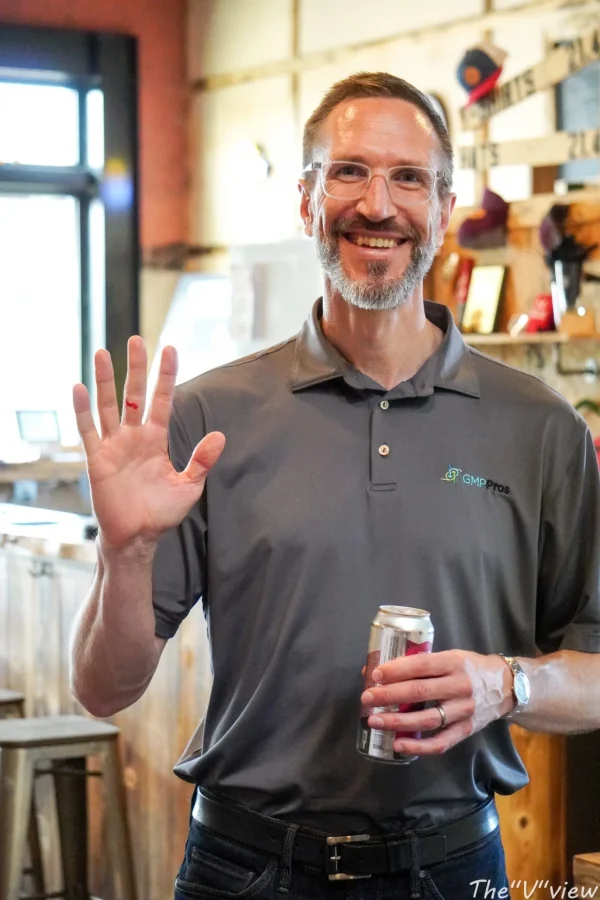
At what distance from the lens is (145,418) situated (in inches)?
68.2

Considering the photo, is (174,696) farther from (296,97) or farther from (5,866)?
(296,97)

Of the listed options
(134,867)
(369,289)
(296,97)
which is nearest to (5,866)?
(134,867)

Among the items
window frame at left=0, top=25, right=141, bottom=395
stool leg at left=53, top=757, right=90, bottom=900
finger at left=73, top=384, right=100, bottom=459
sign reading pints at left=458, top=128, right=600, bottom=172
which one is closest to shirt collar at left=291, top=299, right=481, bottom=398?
finger at left=73, top=384, right=100, bottom=459

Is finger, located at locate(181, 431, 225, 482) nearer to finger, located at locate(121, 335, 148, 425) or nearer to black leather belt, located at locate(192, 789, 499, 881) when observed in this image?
finger, located at locate(121, 335, 148, 425)

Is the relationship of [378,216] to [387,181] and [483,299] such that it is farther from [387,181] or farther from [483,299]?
[483,299]

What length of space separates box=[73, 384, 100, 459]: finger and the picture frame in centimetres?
358

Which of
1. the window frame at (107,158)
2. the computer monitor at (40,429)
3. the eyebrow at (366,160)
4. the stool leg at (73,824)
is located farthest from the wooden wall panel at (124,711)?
the window frame at (107,158)

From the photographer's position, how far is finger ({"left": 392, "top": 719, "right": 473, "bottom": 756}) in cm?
156

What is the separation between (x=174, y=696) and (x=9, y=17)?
526cm

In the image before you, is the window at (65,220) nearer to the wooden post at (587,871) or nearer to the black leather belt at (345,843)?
the wooden post at (587,871)

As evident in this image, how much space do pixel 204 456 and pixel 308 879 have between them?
0.55 m

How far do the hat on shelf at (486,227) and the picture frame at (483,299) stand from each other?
9cm

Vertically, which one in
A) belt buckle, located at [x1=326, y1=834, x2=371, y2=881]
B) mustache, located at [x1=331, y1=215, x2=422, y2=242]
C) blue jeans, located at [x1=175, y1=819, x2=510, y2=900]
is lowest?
blue jeans, located at [x1=175, y1=819, x2=510, y2=900]

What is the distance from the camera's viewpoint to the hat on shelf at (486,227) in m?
4.97
